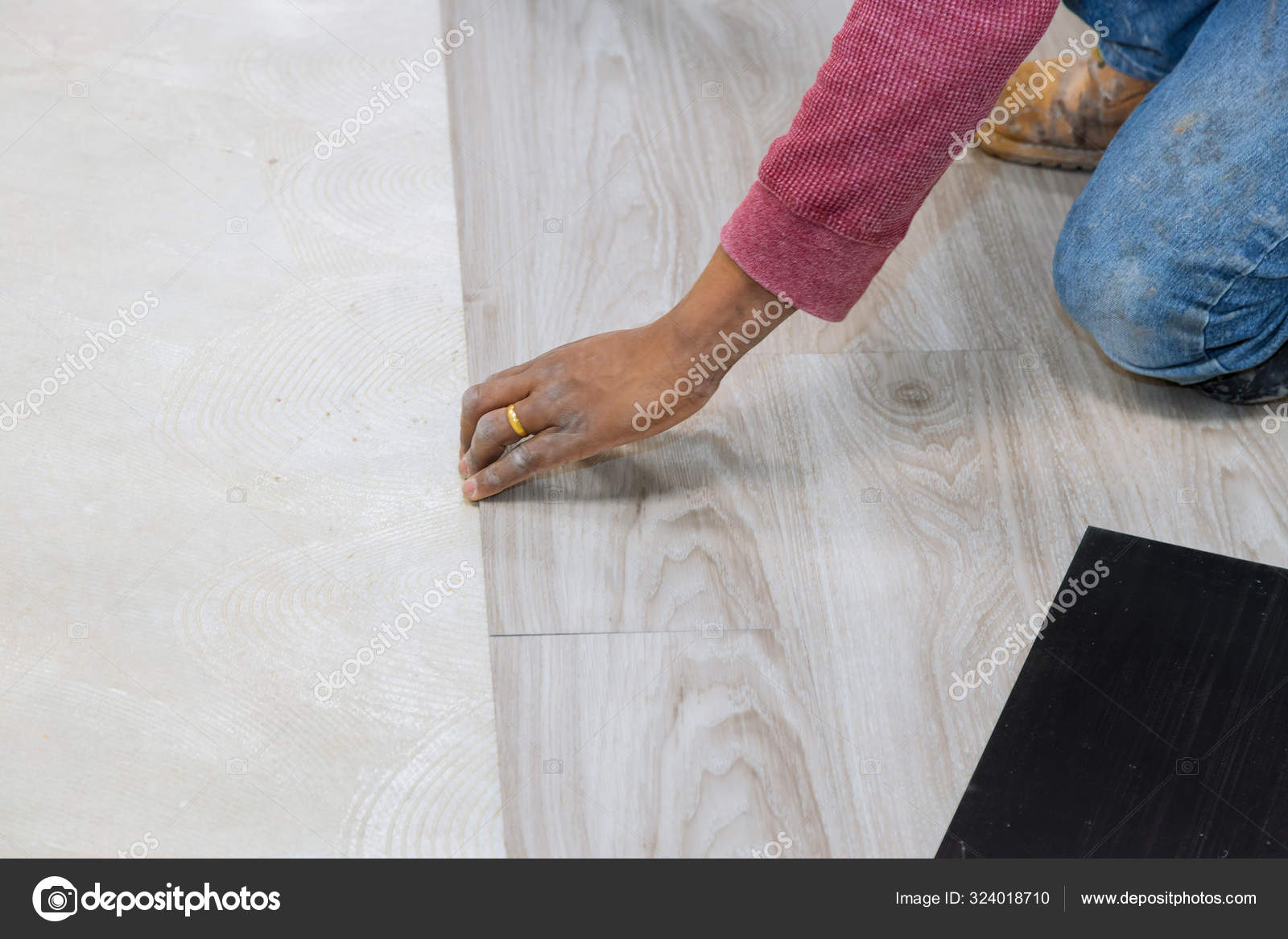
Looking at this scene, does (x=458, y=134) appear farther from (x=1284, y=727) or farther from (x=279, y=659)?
(x=1284, y=727)

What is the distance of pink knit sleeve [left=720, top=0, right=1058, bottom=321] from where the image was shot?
867 mm

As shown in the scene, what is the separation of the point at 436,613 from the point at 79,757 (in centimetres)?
32

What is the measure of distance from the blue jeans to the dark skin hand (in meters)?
0.40

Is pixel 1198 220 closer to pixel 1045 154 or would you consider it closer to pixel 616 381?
pixel 1045 154

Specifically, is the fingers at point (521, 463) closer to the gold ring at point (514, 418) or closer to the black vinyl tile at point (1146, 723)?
the gold ring at point (514, 418)

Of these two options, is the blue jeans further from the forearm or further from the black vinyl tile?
the forearm

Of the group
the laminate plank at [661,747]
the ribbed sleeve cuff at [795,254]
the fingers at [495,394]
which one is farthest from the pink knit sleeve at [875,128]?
the laminate plank at [661,747]

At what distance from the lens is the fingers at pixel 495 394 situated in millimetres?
1024

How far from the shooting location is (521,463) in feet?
3.37

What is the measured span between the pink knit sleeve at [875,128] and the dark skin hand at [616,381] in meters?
0.05

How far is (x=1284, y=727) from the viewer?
3.24ft
